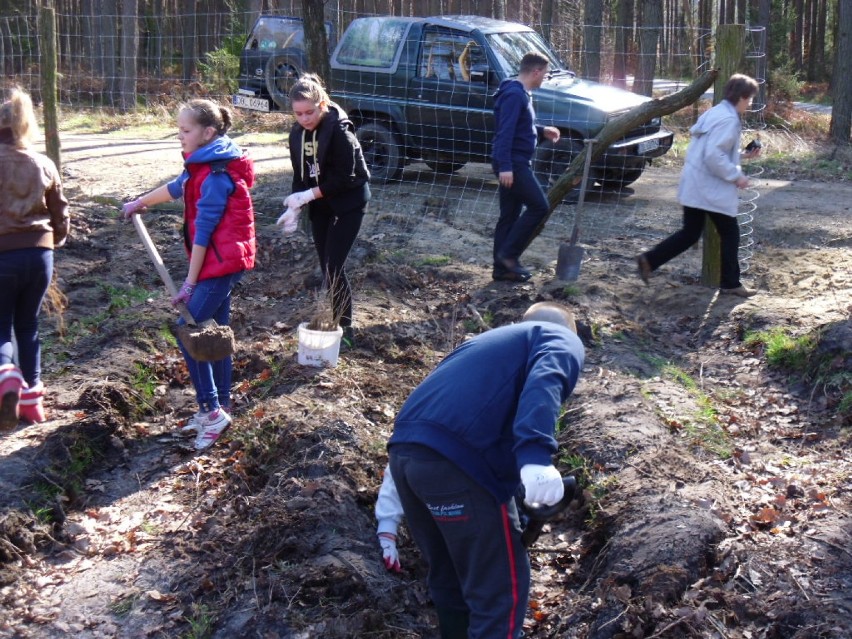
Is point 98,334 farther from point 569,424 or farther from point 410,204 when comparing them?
point 410,204

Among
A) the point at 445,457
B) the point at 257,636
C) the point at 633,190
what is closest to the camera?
the point at 445,457

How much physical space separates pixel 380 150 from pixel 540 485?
8.93 metres

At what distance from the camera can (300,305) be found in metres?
7.66

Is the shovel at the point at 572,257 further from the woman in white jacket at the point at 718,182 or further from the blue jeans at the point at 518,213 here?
the woman in white jacket at the point at 718,182

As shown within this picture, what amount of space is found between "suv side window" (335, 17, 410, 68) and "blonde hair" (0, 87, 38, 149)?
6651 millimetres

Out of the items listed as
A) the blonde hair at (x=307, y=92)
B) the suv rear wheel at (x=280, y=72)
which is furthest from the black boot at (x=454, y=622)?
the suv rear wheel at (x=280, y=72)

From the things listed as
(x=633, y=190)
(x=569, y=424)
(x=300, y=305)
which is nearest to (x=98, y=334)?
(x=300, y=305)

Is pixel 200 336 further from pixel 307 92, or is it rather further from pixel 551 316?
pixel 551 316

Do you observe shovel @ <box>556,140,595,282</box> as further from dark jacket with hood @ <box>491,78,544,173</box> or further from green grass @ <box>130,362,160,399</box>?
green grass @ <box>130,362,160,399</box>

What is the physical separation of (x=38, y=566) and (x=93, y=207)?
21.9 feet

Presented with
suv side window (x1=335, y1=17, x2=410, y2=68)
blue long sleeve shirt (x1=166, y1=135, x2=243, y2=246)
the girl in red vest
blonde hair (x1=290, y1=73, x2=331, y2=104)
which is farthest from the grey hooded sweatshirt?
suv side window (x1=335, y1=17, x2=410, y2=68)

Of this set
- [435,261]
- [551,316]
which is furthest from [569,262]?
[551,316]

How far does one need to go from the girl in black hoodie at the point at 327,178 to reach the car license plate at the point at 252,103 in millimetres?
8129

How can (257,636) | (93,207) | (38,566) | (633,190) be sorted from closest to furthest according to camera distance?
(257,636) < (38,566) < (93,207) < (633,190)
